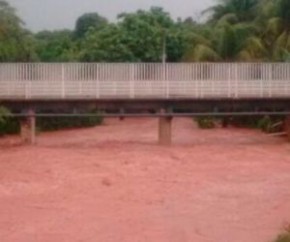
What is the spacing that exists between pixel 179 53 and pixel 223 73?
13.3m

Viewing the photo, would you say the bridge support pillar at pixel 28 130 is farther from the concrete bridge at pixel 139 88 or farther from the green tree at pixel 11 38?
the green tree at pixel 11 38

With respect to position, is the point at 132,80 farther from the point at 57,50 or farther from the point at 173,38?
the point at 57,50

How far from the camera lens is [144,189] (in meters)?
19.9

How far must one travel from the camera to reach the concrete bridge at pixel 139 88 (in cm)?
2747

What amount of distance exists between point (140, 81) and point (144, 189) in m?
8.16

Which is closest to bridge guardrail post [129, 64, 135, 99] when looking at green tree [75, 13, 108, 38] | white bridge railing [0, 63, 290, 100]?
white bridge railing [0, 63, 290, 100]

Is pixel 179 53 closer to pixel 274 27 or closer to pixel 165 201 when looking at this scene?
pixel 274 27

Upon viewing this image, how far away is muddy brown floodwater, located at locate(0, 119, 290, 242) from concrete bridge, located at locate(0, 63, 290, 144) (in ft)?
3.94

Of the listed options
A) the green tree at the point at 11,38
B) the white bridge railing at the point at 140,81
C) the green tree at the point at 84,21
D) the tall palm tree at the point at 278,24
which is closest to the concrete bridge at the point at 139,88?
the white bridge railing at the point at 140,81

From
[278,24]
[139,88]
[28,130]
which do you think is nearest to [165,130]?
[139,88]

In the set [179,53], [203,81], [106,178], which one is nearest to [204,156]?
[203,81]

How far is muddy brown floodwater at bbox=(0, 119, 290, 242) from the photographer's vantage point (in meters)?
15.2

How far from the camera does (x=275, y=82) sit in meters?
28.1

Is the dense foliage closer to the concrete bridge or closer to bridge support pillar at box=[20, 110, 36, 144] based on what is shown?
the concrete bridge
